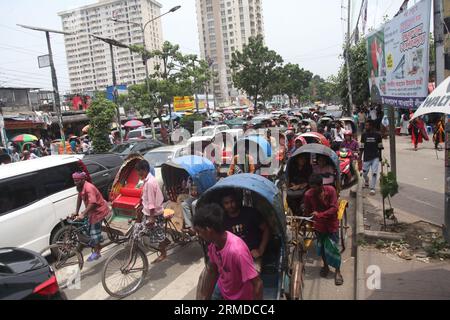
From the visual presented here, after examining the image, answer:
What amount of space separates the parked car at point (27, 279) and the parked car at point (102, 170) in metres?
6.37

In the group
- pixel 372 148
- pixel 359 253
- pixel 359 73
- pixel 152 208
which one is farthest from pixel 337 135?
pixel 359 73

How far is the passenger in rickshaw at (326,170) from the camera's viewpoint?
281 inches

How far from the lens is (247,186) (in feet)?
14.7

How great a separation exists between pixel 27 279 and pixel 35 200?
3.52m

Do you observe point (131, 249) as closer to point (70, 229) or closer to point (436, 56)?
point (70, 229)

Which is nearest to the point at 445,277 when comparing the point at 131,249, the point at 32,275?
the point at 131,249

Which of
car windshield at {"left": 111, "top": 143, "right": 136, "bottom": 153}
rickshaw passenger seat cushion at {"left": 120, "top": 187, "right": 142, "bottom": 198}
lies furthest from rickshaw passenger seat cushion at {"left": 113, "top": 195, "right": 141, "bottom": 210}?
car windshield at {"left": 111, "top": 143, "right": 136, "bottom": 153}

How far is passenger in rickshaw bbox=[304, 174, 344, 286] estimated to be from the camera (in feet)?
17.7

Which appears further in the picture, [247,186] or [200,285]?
[247,186]

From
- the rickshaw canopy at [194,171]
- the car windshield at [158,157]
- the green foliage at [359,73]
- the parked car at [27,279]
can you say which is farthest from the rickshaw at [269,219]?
the green foliage at [359,73]

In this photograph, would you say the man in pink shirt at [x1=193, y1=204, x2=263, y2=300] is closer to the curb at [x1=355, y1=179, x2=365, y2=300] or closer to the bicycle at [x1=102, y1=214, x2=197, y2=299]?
the curb at [x1=355, y1=179, x2=365, y2=300]

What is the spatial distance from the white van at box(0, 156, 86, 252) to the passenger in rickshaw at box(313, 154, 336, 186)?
16.3 feet

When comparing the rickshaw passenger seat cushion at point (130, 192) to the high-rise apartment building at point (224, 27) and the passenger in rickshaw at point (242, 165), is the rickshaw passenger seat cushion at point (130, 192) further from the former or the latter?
the high-rise apartment building at point (224, 27)
